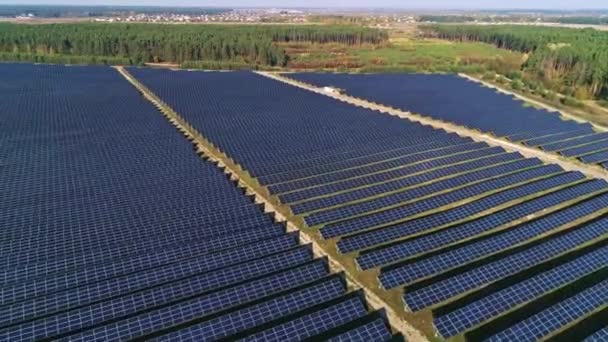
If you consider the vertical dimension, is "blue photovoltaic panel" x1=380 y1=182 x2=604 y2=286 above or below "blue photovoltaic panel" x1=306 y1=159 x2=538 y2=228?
below

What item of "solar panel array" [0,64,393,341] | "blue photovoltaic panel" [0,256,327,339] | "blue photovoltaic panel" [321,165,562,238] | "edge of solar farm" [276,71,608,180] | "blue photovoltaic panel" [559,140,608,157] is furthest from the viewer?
"blue photovoltaic panel" [559,140,608,157]

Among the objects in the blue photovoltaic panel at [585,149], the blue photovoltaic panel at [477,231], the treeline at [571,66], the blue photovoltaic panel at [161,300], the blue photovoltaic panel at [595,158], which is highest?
the treeline at [571,66]

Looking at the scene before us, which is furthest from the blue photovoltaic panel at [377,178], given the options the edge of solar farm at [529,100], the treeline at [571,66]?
the treeline at [571,66]

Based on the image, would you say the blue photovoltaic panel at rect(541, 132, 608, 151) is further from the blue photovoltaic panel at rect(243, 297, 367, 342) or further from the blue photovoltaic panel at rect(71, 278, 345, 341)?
the blue photovoltaic panel at rect(71, 278, 345, 341)

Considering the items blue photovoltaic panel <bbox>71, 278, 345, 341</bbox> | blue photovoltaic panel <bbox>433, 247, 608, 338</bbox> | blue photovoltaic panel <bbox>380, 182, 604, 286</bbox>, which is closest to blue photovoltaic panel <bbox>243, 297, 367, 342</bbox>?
blue photovoltaic panel <bbox>71, 278, 345, 341</bbox>

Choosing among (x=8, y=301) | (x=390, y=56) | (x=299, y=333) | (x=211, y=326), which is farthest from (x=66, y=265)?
(x=390, y=56)

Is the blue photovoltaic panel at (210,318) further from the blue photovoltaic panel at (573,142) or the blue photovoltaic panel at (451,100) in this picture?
the blue photovoltaic panel at (451,100)

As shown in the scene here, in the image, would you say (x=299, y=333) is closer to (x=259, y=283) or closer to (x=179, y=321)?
(x=259, y=283)
